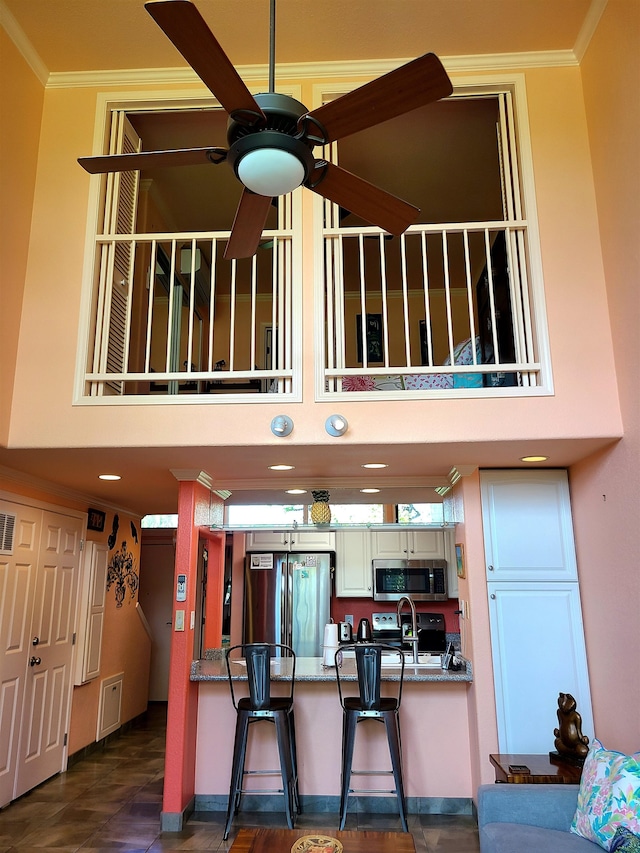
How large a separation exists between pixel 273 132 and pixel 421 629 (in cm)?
589

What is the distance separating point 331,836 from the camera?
2.61 metres

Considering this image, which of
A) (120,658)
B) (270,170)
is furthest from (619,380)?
(120,658)

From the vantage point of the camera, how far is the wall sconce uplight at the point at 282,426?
11.2ft

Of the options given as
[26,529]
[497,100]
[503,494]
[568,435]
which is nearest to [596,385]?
[568,435]

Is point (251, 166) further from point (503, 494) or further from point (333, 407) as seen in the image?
point (503, 494)

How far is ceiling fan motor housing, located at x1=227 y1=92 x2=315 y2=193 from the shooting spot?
1.80 m

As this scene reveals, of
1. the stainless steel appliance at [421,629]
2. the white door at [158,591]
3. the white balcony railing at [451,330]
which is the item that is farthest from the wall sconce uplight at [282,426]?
the white door at [158,591]

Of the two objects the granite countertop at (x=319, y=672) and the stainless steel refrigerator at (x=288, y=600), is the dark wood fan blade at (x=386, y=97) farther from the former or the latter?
the stainless steel refrigerator at (x=288, y=600)

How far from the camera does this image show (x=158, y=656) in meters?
7.66

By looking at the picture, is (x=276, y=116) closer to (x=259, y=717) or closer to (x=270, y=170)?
(x=270, y=170)

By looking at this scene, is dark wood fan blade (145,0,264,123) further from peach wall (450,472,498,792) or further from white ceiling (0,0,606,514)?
peach wall (450,472,498,792)

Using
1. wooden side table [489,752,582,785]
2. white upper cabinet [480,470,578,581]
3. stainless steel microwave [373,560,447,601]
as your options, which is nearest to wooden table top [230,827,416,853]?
wooden side table [489,752,582,785]

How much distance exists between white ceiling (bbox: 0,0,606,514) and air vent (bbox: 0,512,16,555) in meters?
0.35

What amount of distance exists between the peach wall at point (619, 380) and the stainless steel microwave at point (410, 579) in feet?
9.77
